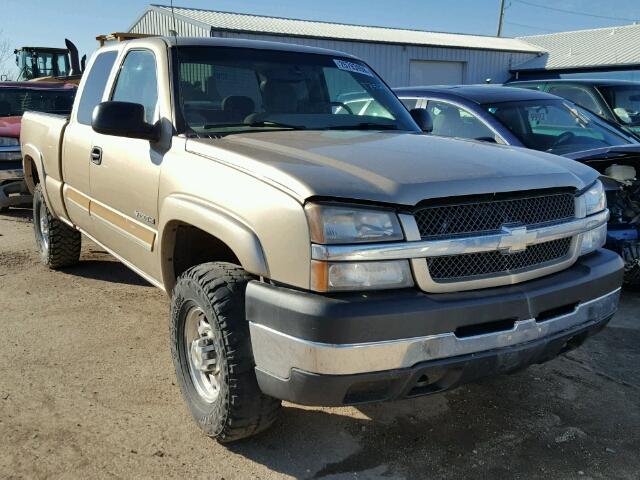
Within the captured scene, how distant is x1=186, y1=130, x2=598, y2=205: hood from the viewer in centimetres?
246

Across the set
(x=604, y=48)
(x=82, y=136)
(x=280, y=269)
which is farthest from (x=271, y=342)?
(x=604, y=48)

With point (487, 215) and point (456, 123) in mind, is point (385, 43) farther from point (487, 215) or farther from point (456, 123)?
point (487, 215)

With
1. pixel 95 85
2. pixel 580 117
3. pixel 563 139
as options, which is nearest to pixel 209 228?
pixel 95 85

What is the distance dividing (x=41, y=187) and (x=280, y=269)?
402 centimetres

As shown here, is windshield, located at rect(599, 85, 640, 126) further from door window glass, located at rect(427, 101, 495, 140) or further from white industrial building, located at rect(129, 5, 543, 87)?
white industrial building, located at rect(129, 5, 543, 87)

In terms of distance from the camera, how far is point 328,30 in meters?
28.4

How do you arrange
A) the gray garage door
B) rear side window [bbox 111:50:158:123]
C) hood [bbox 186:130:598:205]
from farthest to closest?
the gray garage door, rear side window [bbox 111:50:158:123], hood [bbox 186:130:598:205]

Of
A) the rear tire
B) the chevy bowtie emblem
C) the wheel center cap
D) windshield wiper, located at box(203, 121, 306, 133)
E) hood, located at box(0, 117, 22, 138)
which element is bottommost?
the rear tire

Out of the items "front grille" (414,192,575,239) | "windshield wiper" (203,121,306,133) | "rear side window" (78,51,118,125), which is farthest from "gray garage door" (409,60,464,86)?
"front grille" (414,192,575,239)

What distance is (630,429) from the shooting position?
10.6ft

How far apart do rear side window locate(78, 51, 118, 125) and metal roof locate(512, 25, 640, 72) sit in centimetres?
2656

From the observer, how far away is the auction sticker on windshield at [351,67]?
4309mm

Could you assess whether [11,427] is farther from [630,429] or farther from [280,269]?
[630,429]

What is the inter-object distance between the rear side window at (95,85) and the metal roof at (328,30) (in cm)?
1873
